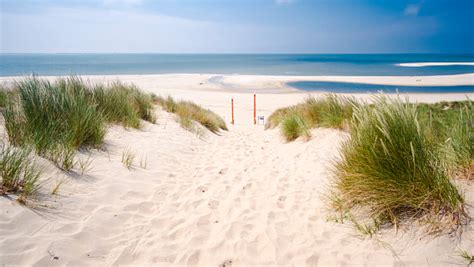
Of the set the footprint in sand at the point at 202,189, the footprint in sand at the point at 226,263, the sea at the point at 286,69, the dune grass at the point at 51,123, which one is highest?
the sea at the point at 286,69

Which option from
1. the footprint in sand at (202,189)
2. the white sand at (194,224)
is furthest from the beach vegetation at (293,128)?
the footprint in sand at (202,189)

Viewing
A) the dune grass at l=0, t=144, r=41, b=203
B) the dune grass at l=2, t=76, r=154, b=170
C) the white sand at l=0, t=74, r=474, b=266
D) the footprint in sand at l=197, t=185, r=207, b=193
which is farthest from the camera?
the footprint in sand at l=197, t=185, r=207, b=193

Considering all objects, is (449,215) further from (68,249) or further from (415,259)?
(68,249)

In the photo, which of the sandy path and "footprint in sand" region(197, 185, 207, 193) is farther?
"footprint in sand" region(197, 185, 207, 193)

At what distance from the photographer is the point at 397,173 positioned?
2.77 metres

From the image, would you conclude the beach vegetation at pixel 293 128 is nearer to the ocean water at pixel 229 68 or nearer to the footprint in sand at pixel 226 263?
the footprint in sand at pixel 226 263

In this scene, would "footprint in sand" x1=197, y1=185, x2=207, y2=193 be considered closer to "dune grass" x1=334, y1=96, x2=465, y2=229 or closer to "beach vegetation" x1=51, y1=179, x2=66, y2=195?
"beach vegetation" x1=51, y1=179, x2=66, y2=195

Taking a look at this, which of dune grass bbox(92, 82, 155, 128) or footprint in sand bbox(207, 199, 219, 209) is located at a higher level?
dune grass bbox(92, 82, 155, 128)

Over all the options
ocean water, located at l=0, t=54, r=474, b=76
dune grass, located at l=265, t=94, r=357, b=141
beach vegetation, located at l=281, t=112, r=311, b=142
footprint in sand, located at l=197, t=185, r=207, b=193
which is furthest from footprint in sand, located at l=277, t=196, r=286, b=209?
ocean water, located at l=0, t=54, r=474, b=76

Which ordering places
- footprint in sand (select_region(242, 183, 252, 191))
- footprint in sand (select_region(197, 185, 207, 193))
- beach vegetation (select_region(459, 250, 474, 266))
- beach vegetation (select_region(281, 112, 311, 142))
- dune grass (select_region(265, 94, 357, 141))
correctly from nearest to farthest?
beach vegetation (select_region(459, 250, 474, 266)) → footprint in sand (select_region(197, 185, 207, 193)) → footprint in sand (select_region(242, 183, 252, 191)) → dune grass (select_region(265, 94, 357, 141)) → beach vegetation (select_region(281, 112, 311, 142))

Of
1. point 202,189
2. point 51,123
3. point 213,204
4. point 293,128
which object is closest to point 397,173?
point 213,204

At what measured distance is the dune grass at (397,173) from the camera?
255cm

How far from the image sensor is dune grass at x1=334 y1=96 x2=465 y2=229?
2553 millimetres

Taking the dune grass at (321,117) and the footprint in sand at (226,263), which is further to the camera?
the dune grass at (321,117)
